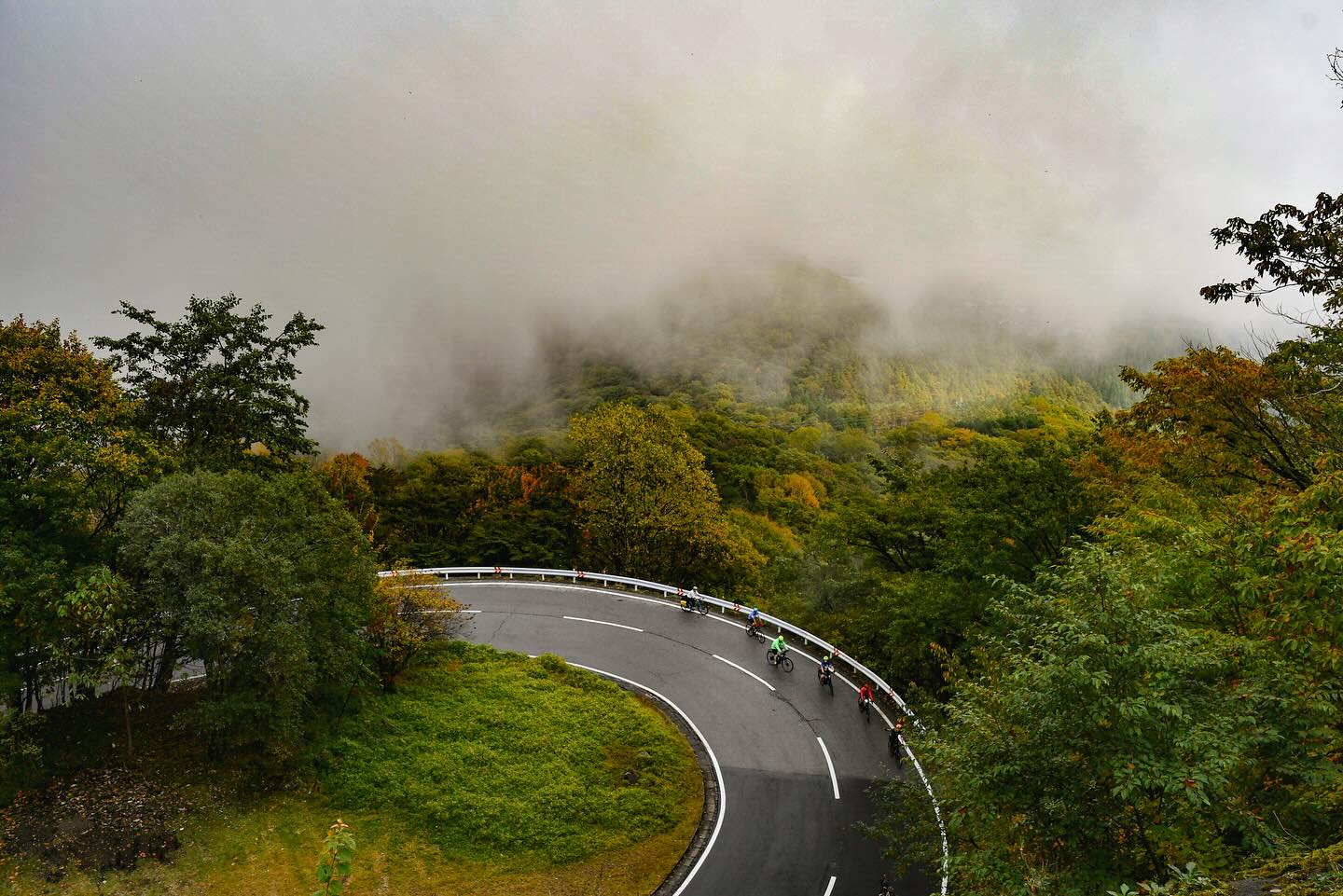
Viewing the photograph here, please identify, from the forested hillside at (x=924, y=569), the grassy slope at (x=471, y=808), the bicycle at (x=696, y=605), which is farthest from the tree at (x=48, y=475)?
the bicycle at (x=696, y=605)

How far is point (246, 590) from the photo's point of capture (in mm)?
20359

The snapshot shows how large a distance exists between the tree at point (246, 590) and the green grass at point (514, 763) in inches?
128

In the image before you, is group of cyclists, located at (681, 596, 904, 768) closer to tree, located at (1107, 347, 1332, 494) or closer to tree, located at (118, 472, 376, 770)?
tree, located at (1107, 347, 1332, 494)

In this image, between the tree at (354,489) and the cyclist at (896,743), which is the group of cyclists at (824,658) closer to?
the cyclist at (896,743)

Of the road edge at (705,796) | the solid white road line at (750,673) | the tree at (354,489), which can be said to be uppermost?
the tree at (354,489)

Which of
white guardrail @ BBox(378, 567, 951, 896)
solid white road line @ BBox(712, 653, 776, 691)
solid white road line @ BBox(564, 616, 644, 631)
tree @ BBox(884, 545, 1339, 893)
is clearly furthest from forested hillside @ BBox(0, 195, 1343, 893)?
solid white road line @ BBox(564, 616, 644, 631)

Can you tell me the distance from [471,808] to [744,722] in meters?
10.5

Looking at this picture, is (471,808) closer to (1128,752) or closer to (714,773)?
(714,773)

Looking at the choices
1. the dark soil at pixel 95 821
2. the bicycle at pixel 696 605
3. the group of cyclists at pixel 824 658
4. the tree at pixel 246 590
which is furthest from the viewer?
the bicycle at pixel 696 605

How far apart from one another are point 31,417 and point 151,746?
34.7ft

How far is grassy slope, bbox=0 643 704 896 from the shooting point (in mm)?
20250

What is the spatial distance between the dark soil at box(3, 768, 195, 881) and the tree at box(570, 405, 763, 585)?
2445 cm

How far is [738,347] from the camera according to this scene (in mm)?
151250

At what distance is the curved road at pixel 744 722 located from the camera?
22.2 metres
